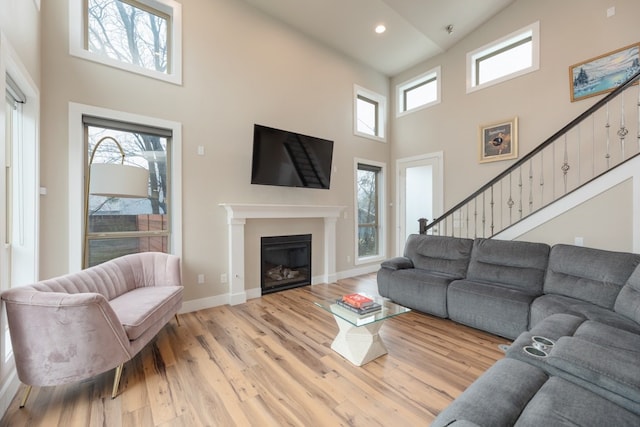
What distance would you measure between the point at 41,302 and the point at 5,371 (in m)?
0.59

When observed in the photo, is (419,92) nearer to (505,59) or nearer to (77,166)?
(505,59)

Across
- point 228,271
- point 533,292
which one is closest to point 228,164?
point 228,271

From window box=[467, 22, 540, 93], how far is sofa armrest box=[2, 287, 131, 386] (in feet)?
18.8

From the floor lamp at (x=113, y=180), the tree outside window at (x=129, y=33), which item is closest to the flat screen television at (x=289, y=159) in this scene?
the tree outside window at (x=129, y=33)

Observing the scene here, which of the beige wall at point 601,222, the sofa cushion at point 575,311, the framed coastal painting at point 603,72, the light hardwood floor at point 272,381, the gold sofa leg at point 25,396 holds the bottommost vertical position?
the light hardwood floor at point 272,381

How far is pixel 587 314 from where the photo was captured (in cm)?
211

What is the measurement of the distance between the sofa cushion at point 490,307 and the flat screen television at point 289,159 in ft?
8.43

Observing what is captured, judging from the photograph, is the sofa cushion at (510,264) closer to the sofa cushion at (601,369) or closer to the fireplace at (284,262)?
the sofa cushion at (601,369)

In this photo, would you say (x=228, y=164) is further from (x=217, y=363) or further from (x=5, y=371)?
(x=5, y=371)

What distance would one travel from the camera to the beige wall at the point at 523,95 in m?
3.44

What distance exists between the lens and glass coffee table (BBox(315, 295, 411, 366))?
2.23 m

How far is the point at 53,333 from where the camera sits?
5.67 ft

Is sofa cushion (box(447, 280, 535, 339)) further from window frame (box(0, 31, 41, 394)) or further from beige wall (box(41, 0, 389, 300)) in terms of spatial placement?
window frame (box(0, 31, 41, 394))

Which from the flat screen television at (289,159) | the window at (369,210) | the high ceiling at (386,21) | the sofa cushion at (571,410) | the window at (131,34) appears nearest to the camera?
the sofa cushion at (571,410)
